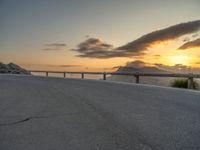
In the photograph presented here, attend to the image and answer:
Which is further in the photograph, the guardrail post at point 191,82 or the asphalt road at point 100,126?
the guardrail post at point 191,82

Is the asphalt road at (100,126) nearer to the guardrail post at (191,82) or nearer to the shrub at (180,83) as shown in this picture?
the guardrail post at (191,82)

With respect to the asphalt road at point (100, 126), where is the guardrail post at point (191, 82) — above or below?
above

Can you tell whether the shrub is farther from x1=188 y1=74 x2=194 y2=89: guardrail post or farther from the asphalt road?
the asphalt road

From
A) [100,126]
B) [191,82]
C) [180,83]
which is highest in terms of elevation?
[191,82]

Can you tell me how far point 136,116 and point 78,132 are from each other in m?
2.30

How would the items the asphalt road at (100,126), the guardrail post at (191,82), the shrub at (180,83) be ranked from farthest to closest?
1. the shrub at (180,83)
2. the guardrail post at (191,82)
3. the asphalt road at (100,126)

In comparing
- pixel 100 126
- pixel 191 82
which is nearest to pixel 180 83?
pixel 191 82

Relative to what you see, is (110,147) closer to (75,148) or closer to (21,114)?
(75,148)

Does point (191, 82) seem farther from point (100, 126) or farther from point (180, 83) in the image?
point (100, 126)

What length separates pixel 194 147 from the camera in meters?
5.78

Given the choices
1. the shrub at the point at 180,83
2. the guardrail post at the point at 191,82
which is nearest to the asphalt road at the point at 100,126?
the guardrail post at the point at 191,82

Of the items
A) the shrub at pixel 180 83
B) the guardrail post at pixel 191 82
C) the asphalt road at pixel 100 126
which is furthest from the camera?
the shrub at pixel 180 83

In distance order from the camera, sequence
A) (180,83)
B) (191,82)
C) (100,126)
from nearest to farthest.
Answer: (100,126) → (191,82) → (180,83)

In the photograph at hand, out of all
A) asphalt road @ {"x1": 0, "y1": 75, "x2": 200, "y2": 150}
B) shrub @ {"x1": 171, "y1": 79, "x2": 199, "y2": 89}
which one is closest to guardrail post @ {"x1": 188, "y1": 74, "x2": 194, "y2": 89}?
shrub @ {"x1": 171, "y1": 79, "x2": 199, "y2": 89}
